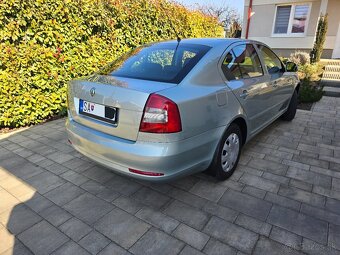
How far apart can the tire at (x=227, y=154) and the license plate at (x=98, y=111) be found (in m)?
1.09

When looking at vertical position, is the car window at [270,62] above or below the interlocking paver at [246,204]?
above

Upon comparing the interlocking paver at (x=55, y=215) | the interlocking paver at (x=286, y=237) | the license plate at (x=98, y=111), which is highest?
the license plate at (x=98, y=111)

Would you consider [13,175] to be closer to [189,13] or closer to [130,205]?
[130,205]

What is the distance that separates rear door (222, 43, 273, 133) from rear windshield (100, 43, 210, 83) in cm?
40

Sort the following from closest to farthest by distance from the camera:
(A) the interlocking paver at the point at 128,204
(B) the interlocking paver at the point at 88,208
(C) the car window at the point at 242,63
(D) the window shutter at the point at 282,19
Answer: (B) the interlocking paver at the point at 88,208, (A) the interlocking paver at the point at 128,204, (C) the car window at the point at 242,63, (D) the window shutter at the point at 282,19

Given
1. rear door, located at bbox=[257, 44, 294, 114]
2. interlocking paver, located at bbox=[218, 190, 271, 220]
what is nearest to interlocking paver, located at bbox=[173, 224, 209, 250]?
interlocking paver, located at bbox=[218, 190, 271, 220]

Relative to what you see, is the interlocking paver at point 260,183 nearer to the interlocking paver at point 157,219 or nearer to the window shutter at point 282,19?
the interlocking paver at point 157,219

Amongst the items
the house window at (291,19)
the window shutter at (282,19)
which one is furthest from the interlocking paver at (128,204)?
the window shutter at (282,19)

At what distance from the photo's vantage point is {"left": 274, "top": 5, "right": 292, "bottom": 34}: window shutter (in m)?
12.2

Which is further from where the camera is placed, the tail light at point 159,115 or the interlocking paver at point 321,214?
the interlocking paver at point 321,214

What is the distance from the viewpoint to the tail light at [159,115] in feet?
6.62

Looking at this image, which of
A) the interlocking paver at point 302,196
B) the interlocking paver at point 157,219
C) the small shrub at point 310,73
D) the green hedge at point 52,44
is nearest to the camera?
the interlocking paver at point 157,219

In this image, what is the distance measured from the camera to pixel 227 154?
9.20 feet

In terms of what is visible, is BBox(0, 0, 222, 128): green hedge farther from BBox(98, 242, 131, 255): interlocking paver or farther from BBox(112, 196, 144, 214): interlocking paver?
BBox(98, 242, 131, 255): interlocking paver
